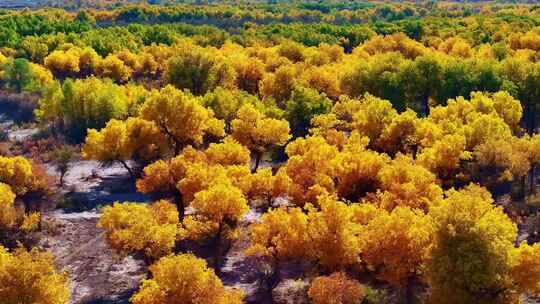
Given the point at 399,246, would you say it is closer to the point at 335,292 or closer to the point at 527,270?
the point at 335,292

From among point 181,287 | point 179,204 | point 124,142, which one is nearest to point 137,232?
point 181,287

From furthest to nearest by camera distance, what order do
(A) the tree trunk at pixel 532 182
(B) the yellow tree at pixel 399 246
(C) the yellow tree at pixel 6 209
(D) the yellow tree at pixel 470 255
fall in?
(A) the tree trunk at pixel 532 182, (C) the yellow tree at pixel 6 209, (B) the yellow tree at pixel 399 246, (D) the yellow tree at pixel 470 255

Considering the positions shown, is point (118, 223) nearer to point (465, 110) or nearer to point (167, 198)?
point (167, 198)

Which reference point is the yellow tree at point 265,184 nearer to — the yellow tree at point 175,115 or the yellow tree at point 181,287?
the yellow tree at point 175,115

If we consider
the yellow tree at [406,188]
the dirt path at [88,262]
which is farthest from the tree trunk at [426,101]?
the dirt path at [88,262]

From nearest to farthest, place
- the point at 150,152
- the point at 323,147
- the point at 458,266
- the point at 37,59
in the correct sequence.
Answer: the point at 458,266 < the point at 323,147 < the point at 150,152 < the point at 37,59

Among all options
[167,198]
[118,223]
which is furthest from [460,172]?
[118,223]
